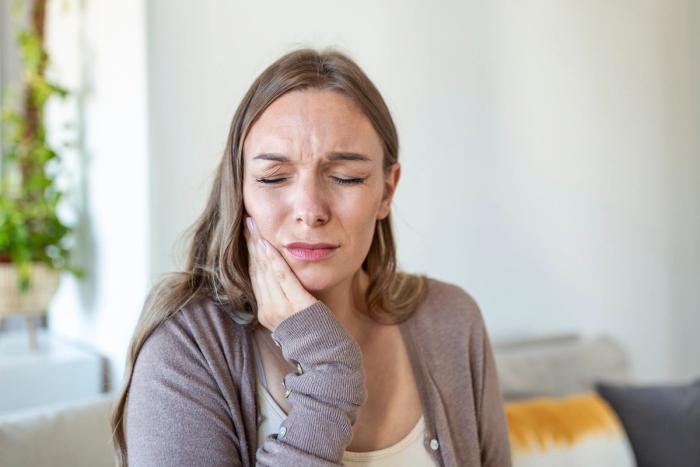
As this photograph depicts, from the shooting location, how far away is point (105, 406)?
55.1 inches

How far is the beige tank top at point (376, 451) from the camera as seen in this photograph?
1.04 metres

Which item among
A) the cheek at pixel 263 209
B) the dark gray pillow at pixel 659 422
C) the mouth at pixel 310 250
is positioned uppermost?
the cheek at pixel 263 209

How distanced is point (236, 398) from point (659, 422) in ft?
4.50

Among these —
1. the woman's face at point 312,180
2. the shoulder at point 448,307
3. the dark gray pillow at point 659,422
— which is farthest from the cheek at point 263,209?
the dark gray pillow at point 659,422

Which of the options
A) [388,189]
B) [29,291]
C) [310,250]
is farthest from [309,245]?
[29,291]

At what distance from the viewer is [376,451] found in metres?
1.11

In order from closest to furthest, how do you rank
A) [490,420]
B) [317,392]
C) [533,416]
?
1. [317,392]
2. [490,420]
3. [533,416]

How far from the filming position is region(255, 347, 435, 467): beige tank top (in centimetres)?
104

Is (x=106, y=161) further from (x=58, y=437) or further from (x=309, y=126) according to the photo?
(x=309, y=126)

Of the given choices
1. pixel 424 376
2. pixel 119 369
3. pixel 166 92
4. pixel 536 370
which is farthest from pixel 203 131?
pixel 536 370

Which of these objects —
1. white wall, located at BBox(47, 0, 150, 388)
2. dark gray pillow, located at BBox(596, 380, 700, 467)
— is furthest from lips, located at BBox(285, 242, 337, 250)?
dark gray pillow, located at BBox(596, 380, 700, 467)

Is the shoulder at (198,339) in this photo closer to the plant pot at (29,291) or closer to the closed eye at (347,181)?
the closed eye at (347,181)

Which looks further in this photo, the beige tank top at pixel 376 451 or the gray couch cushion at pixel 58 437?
the gray couch cushion at pixel 58 437

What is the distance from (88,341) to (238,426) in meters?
1.08
